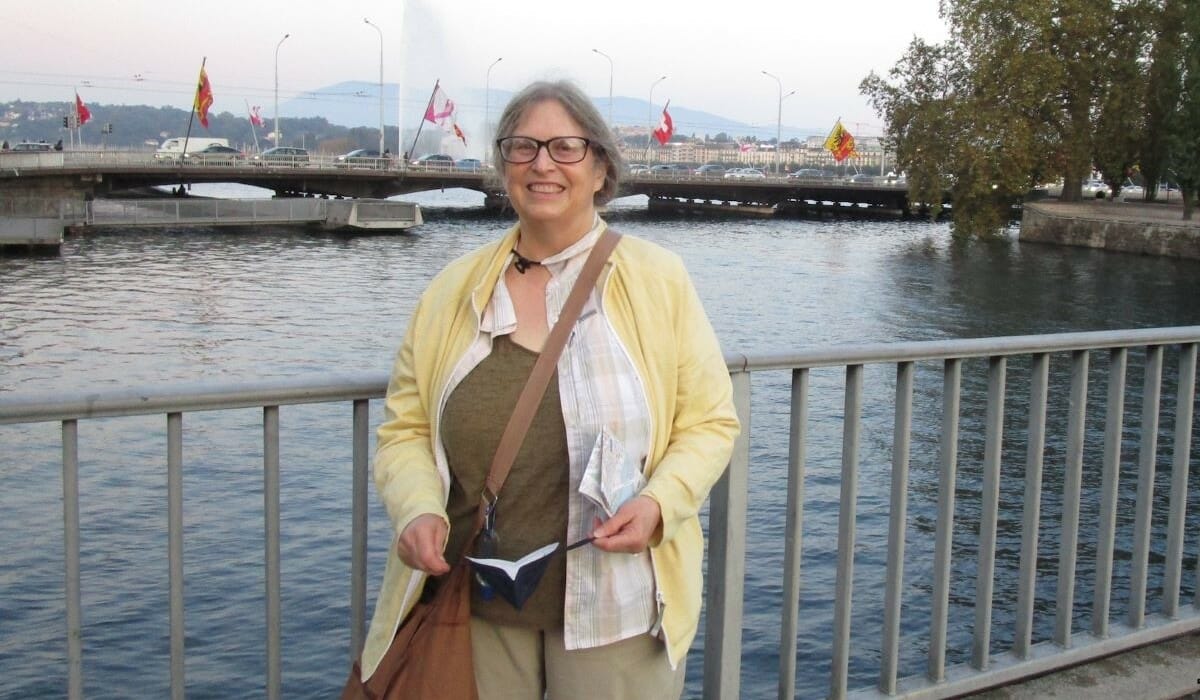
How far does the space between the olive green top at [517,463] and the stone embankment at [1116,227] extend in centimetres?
5305

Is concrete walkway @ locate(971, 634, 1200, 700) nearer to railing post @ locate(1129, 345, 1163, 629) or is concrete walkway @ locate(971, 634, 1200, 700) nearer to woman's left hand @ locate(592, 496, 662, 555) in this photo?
railing post @ locate(1129, 345, 1163, 629)

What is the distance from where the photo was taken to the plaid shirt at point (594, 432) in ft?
7.71

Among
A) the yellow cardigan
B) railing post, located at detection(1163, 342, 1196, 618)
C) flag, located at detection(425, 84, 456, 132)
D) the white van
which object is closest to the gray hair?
the yellow cardigan

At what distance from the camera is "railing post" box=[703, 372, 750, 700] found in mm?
3137

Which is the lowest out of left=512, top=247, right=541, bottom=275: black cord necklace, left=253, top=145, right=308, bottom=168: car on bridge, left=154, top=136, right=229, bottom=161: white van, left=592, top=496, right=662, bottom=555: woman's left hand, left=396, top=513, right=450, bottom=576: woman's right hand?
left=396, top=513, right=450, bottom=576: woman's right hand

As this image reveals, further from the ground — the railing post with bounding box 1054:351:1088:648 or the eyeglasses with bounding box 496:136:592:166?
the eyeglasses with bounding box 496:136:592:166

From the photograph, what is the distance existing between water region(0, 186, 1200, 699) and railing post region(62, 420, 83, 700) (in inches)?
235

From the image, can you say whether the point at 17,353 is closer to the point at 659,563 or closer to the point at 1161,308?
the point at 659,563

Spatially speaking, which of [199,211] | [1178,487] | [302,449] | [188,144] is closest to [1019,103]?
[199,211]

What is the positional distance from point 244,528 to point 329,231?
138ft

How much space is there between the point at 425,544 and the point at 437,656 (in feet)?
0.66

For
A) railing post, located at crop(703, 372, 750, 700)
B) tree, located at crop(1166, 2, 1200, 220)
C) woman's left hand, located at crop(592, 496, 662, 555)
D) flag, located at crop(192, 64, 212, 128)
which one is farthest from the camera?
flag, located at crop(192, 64, 212, 128)

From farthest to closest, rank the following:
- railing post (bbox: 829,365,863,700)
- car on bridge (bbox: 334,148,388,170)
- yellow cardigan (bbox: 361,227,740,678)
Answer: car on bridge (bbox: 334,148,388,170)
railing post (bbox: 829,365,863,700)
yellow cardigan (bbox: 361,227,740,678)

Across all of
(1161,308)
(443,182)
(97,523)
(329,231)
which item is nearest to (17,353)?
(97,523)
